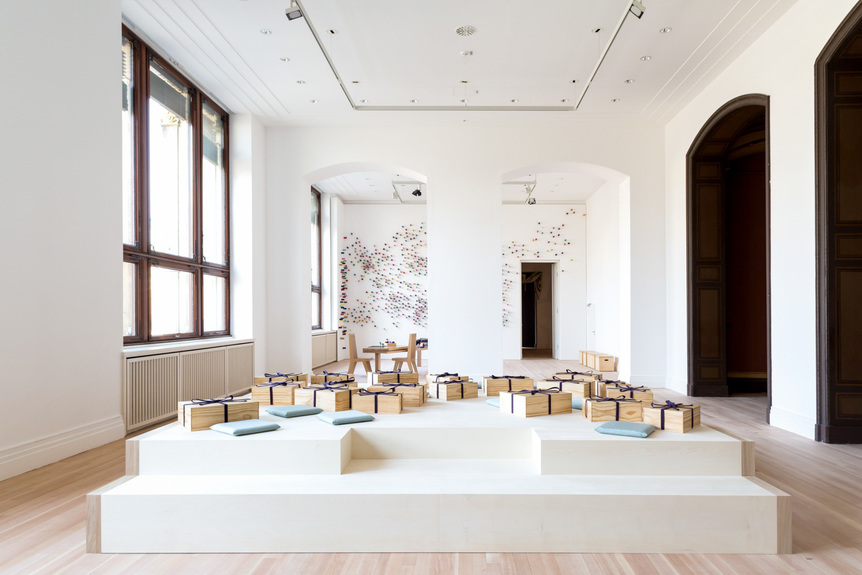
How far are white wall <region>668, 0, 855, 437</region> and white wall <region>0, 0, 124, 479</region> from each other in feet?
19.2

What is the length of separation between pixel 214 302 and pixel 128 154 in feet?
8.07

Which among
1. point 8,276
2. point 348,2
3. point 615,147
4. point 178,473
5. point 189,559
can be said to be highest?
point 348,2

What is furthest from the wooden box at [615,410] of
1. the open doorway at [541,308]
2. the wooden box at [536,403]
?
the open doorway at [541,308]

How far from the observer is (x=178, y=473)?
2664mm

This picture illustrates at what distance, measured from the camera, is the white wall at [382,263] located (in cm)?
1285

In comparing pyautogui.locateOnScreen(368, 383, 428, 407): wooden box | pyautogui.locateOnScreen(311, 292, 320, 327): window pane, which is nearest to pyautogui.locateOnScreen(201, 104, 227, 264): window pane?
pyautogui.locateOnScreen(311, 292, 320, 327): window pane

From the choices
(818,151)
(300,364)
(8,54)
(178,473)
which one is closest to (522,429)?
(178,473)

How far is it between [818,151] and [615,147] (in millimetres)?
3575

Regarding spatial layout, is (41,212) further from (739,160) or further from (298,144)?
(739,160)

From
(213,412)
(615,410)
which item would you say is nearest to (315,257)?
(213,412)

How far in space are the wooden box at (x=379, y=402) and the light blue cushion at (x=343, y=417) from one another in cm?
11

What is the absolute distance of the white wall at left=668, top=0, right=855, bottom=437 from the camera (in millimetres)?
4711

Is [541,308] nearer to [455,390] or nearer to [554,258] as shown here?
[554,258]

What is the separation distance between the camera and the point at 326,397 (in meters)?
3.31
